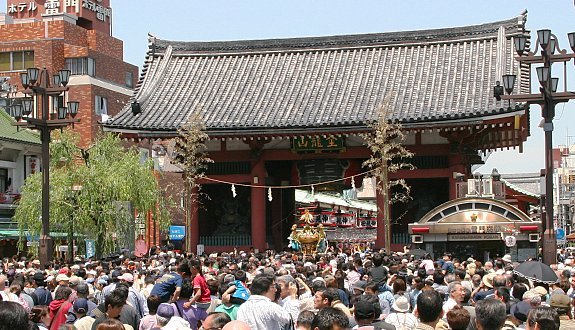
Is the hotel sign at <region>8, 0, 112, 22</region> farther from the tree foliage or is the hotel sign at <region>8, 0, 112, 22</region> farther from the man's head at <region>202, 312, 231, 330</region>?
the man's head at <region>202, 312, 231, 330</region>

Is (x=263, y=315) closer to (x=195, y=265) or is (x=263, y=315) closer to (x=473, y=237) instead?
(x=195, y=265)

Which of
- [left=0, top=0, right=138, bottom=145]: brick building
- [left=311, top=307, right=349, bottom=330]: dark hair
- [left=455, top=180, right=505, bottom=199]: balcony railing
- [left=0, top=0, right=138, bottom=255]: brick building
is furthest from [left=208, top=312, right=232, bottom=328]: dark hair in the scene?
[left=0, top=0, right=138, bottom=145]: brick building

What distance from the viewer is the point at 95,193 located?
39188 millimetres

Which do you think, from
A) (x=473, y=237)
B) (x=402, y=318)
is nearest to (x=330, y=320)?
(x=402, y=318)

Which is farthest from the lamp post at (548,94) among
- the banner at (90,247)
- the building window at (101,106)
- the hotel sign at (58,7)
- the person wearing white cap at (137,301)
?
the hotel sign at (58,7)

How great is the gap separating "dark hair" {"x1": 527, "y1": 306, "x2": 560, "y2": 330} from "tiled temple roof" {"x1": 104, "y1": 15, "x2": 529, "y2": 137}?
24927 mm

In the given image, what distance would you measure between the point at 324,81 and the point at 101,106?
1041 inches

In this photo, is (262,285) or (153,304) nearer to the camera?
(262,285)

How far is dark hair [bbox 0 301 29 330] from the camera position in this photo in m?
6.26

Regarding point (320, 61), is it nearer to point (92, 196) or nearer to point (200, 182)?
point (200, 182)

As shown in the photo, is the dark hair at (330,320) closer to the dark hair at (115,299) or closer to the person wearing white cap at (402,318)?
the person wearing white cap at (402,318)

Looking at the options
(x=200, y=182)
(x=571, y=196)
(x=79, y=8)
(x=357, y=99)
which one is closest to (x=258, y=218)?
(x=200, y=182)

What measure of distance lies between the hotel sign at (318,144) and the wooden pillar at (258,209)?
5.52ft

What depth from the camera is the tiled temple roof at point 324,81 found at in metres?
35.9
